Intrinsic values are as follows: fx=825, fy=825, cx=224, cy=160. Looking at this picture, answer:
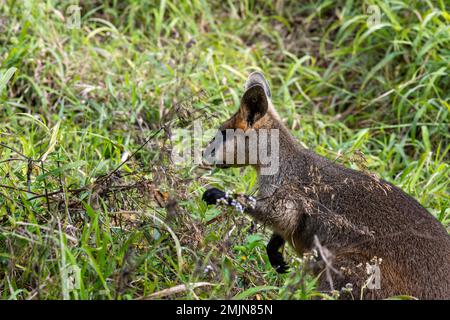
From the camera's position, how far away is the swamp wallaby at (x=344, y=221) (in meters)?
4.38

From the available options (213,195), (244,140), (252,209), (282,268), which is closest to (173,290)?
(213,195)

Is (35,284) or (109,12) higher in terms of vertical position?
(109,12)

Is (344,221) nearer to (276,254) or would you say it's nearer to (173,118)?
(276,254)

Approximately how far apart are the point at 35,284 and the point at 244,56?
4.30 meters

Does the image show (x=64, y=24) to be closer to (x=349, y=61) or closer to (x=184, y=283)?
(x=349, y=61)

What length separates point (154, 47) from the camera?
7.86 meters

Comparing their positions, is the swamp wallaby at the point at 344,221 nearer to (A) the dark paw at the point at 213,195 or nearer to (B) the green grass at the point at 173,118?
(A) the dark paw at the point at 213,195

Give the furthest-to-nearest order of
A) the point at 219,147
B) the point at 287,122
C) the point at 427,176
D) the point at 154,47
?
the point at 154,47, the point at 287,122, the point at 427,176, the point at 219,147

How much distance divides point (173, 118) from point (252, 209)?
0.70 meters

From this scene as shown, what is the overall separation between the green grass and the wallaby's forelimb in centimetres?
9

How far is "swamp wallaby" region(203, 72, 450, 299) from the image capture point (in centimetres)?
438

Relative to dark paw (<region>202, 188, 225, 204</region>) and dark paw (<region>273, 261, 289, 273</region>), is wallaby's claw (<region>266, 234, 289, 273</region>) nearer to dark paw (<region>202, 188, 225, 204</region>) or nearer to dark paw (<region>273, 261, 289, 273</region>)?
dark paw (<region>273, 261, 289, 273</region>)

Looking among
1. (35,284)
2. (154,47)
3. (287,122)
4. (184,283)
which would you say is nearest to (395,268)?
(184,283)
